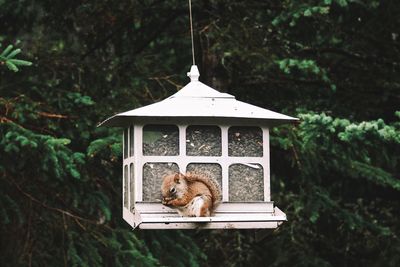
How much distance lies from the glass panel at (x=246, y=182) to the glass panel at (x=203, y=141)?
5.0 inches

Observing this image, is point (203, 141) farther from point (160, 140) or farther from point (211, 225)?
point (211, 225)

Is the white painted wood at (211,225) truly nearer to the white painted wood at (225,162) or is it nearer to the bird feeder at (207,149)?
the bird feeder at (207,149)

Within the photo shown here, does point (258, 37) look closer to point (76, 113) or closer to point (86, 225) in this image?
point (76, 113)

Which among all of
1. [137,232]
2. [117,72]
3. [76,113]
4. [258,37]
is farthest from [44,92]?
[258,37]

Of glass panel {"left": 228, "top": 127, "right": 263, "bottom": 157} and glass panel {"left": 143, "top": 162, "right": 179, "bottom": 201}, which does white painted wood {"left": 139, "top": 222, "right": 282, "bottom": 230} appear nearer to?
glass panel {"left": 143, "top": 162, "right": 179, "bottom": 201}

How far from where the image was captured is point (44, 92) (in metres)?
6.30

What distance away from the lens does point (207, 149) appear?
4.07 m

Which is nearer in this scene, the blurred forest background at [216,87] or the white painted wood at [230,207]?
the white painted wood at [230,207]

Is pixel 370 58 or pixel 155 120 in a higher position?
pixel 370 58

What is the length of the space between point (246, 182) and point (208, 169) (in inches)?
7.9

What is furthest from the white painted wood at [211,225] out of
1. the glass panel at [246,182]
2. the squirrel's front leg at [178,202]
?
the glass panel at [246,182]

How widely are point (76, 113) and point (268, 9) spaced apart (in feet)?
6.53

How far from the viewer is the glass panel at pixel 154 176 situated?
13.1ft

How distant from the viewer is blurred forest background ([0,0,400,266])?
5.84 metres
